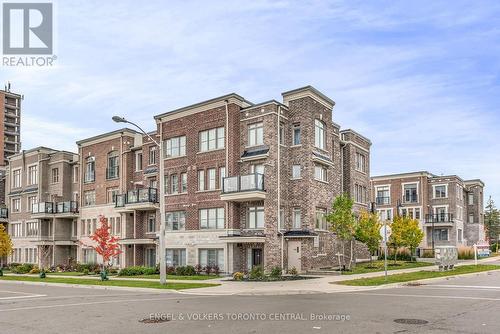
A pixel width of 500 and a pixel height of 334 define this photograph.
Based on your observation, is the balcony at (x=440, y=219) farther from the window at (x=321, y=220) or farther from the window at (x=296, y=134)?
the window at (x=296, y=134)

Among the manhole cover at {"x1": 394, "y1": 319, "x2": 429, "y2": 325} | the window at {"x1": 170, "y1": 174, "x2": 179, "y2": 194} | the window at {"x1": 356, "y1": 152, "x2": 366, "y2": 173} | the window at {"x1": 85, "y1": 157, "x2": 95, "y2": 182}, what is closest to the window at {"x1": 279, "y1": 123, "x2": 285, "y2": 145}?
the window at {"x1": 170, "y1": 174, "x2": 179, "y2": 194}

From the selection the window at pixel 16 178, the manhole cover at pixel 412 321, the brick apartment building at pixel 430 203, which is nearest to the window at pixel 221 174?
the manhole cover at pixel 412 321

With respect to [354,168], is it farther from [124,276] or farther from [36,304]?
[36,304]

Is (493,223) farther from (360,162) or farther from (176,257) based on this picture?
(176,257)

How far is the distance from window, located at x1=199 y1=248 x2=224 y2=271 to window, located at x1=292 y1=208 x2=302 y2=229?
5.60 m

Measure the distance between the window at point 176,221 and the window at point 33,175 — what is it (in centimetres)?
2417

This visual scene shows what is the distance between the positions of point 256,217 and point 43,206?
2846 centimetres

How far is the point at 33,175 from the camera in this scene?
5606 centimetres

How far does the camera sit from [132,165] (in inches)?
1794

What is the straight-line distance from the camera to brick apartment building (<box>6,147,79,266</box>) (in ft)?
167

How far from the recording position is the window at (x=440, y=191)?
64625 mm

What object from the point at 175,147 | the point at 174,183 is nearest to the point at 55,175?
the point at 174,183

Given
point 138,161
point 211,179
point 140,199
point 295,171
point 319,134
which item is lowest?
point 140,199

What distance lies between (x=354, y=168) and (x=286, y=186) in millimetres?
10375
